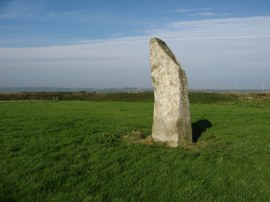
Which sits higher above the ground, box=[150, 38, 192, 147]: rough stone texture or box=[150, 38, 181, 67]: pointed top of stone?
box=[150, 38, 181, 67]: pointed top of stone

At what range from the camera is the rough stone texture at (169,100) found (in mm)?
13164

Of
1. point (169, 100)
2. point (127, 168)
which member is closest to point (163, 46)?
point (169, 100)

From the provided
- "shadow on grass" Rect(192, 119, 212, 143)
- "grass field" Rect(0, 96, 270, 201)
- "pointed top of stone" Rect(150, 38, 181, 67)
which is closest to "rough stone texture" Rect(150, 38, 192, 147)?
"pointed top of stone" Rect(150, 38, 181, 67)

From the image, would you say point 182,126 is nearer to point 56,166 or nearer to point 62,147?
point 62,147

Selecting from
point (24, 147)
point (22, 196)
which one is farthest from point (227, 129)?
point (22, 196)

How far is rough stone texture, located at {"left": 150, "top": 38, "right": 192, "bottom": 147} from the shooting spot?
1316 cm

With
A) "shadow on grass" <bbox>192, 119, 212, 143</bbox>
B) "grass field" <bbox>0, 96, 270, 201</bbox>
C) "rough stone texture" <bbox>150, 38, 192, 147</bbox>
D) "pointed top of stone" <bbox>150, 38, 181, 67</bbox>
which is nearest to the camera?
"grass field" <bbox>0, 96, 270, 201</bbox>

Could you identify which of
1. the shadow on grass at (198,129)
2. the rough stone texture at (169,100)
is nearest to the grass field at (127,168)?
the shadow on grass at (198,129)

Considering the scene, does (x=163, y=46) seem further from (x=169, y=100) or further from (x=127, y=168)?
(x=127, y=168)

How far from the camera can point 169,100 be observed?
1335 cm

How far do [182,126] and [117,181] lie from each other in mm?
5114

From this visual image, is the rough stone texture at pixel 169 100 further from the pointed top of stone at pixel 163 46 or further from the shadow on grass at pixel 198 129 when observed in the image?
the shadow on grass at pixel 198 129

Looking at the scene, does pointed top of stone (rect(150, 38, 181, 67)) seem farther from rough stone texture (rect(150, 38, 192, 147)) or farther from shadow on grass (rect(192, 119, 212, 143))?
shadow on grass (rect(192, 119, 212, 143))

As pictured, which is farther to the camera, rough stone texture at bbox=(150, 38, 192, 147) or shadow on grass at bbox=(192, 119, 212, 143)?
shadow on grass at bbox=(192, 119, 212, 143)
